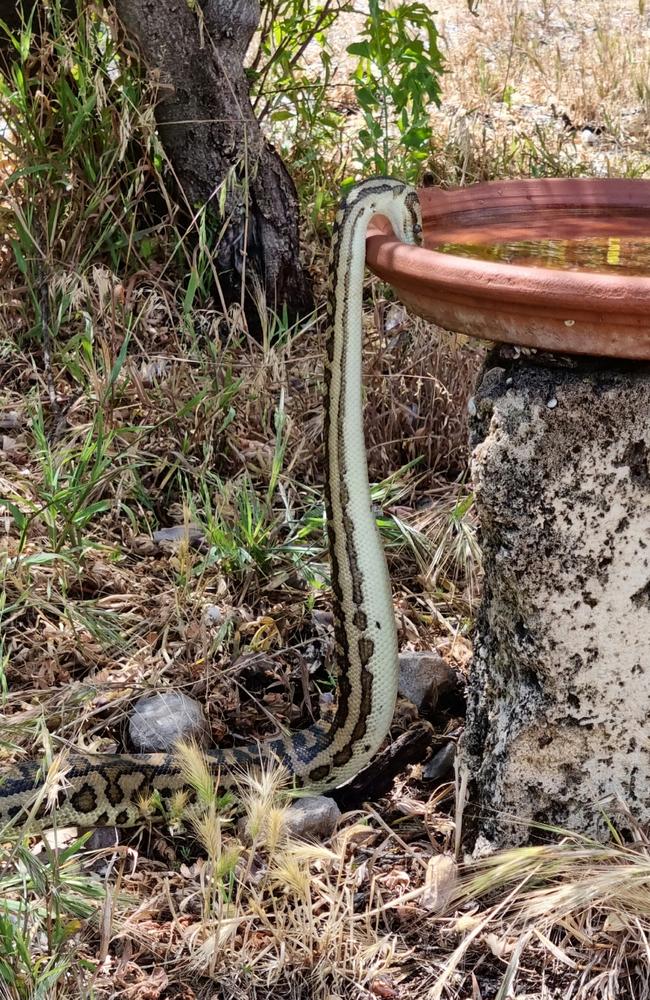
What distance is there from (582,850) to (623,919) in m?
0.16

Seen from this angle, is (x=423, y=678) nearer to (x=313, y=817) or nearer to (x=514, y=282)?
(x=313, y=817)

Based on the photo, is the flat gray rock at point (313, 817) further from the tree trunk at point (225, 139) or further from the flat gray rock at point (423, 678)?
the tree trunk at point (225, 139)

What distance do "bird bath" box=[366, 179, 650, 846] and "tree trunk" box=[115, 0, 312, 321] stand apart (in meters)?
1.98

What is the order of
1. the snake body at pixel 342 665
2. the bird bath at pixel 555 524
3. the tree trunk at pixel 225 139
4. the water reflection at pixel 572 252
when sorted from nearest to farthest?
the bird bath at pixel 555 524
the water reflection at pixel 572 252
the snake body at pixel 342 665
the tree trunk at pixel 225 139

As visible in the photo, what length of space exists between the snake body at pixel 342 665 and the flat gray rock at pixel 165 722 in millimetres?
88

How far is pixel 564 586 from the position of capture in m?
2.41

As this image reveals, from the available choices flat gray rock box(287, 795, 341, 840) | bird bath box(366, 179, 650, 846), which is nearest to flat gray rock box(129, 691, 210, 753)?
flat gray rock box(287, 795, 341, 840)

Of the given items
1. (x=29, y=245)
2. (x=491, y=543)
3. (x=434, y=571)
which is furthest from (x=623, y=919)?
(x=29, y=245)

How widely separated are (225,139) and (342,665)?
8.25 feet

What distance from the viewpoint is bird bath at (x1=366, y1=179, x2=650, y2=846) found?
2.20m

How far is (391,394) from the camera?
4.16 metres

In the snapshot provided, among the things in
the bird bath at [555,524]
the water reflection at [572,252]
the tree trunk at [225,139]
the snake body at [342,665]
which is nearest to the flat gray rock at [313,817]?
the snake body at [342,665]

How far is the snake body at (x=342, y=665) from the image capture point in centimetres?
282

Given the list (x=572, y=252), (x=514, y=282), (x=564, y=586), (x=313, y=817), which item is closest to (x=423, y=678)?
(x=313, y=817)
